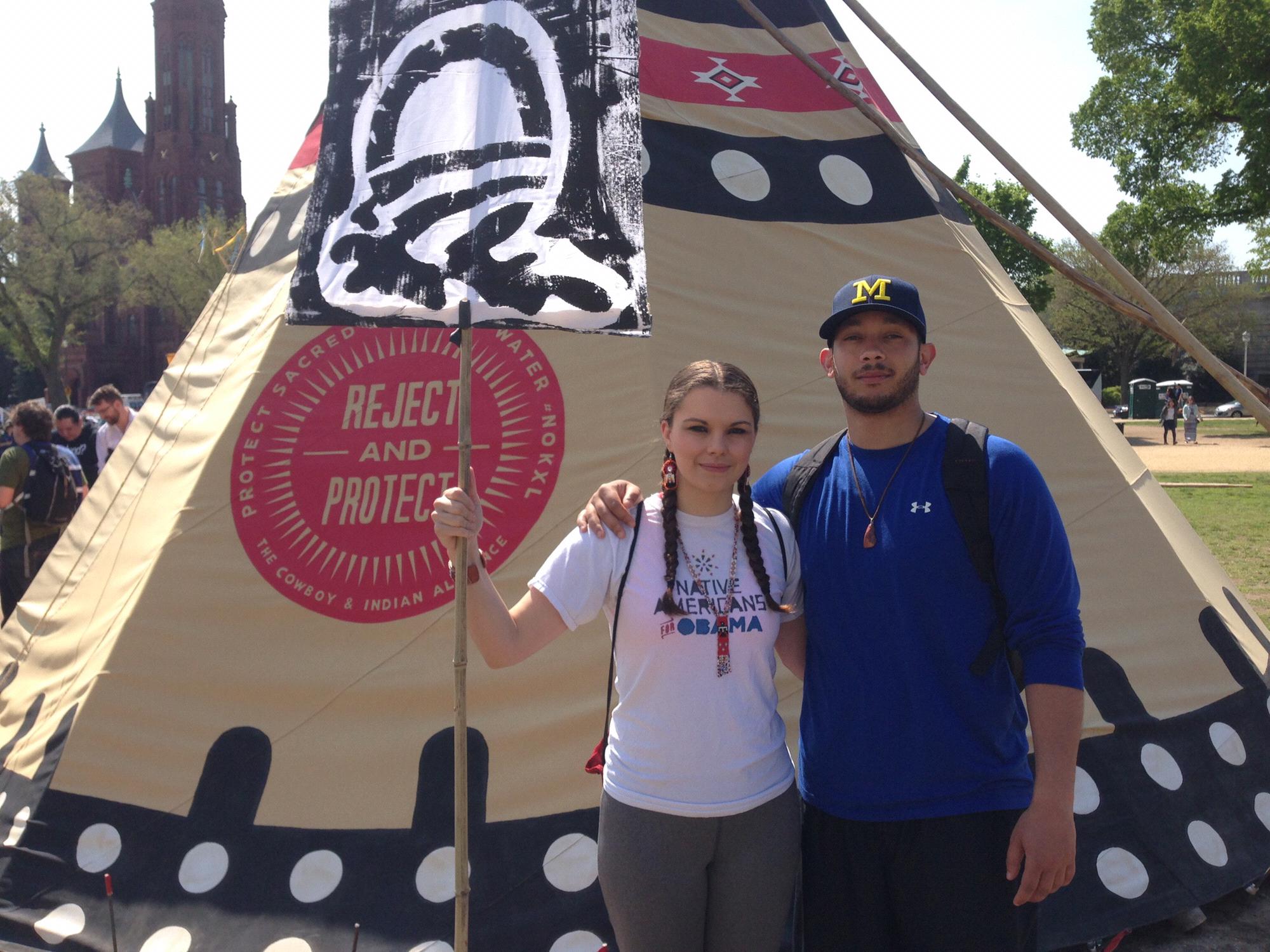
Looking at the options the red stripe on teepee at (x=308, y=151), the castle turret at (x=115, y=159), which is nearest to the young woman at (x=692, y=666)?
the red stripe on teepee at (x=308, y=151)

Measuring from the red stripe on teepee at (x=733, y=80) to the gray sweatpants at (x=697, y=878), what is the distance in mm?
3147

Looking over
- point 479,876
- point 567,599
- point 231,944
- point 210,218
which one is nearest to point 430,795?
point 479,876

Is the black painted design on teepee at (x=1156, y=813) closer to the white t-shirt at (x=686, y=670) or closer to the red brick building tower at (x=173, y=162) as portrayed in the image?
the white t-shirt at (x=686, y=670)

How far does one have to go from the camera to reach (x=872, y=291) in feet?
7.16

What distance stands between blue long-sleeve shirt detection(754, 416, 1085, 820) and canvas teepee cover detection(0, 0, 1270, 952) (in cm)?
150

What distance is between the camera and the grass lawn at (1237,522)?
9008mm

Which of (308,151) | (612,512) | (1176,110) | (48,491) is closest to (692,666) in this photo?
(612,512)

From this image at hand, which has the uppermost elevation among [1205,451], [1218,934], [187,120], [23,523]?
[187,120]

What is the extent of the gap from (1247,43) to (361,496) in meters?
21.1

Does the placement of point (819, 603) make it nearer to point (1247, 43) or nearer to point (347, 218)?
point (347, 218)

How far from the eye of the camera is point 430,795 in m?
3.44

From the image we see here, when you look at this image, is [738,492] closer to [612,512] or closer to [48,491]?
[612,512]

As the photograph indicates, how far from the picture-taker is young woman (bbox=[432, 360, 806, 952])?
2062 millimetres

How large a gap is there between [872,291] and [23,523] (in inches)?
253
